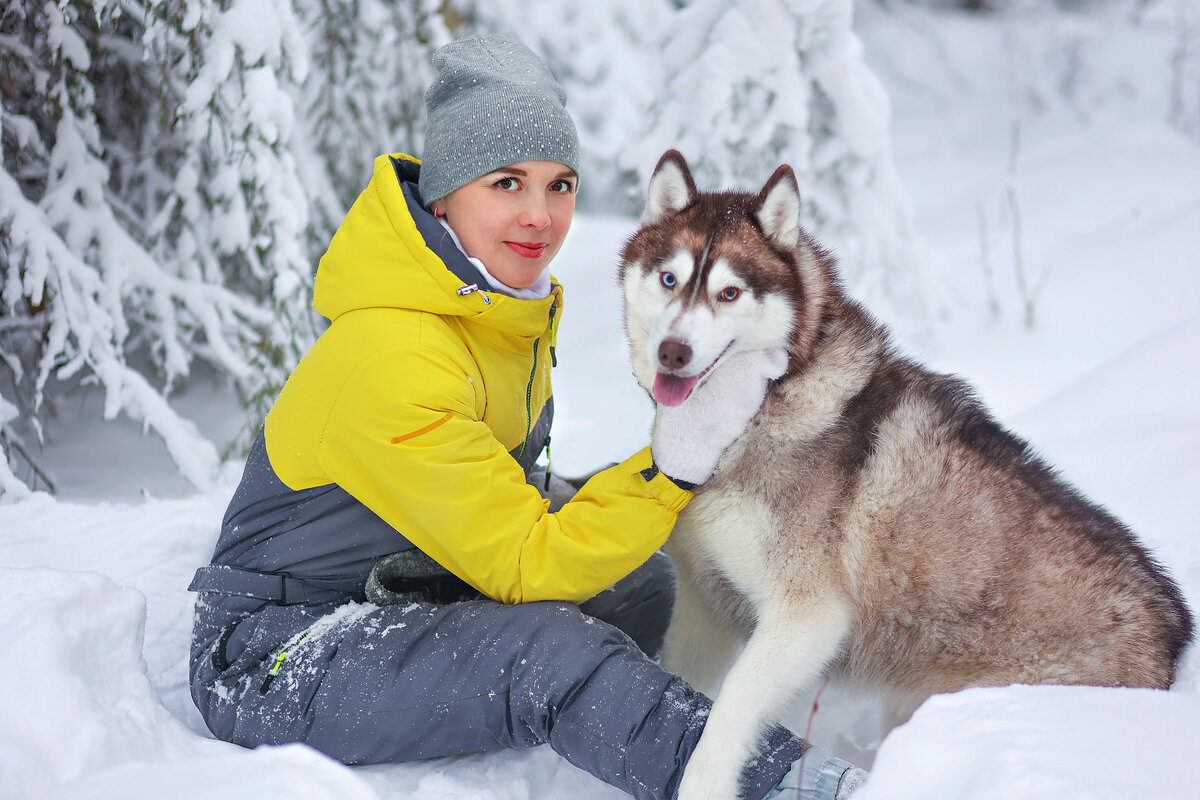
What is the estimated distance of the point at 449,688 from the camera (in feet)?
6.15

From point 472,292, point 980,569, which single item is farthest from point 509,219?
point 980,569

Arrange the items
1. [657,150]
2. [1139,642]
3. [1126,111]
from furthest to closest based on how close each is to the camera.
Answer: [1126,111] < [657,150] < [1139,642]

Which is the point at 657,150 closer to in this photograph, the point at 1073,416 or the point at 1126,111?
the point at 1073,416

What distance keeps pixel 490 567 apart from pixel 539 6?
22.9 ft

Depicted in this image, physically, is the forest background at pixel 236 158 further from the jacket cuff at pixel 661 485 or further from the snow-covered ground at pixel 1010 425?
the jacket cuff at pixel 661 485

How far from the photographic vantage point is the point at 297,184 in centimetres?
393

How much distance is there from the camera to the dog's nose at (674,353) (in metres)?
1.75

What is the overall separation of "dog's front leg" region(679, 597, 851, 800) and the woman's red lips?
1050 mm

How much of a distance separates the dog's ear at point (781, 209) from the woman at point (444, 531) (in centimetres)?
29

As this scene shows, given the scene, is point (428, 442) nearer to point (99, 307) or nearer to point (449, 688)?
point (449, 688)

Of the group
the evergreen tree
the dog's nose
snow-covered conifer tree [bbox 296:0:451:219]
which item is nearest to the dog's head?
A: the dog's nose

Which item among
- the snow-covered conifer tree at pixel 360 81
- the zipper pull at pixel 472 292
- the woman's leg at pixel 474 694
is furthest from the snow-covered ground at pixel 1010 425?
the snow-covered conifer tree at pixel 360 81

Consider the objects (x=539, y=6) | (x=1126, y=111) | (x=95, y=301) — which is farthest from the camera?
(x=1126, y=111)

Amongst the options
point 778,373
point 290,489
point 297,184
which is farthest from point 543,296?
point 297,184
